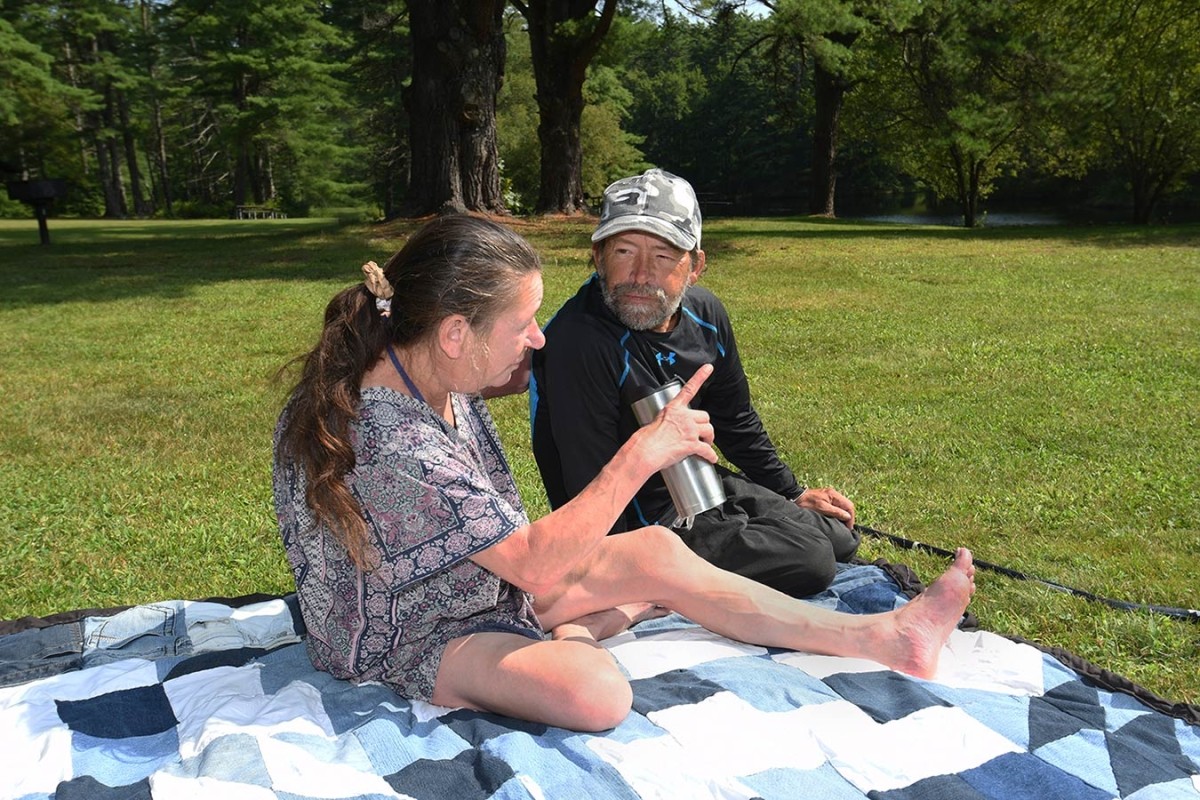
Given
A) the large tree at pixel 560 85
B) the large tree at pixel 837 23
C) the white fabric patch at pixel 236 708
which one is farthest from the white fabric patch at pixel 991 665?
the large tree at pixel 560 85

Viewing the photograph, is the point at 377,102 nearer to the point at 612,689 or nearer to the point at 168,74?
the point at 168,74

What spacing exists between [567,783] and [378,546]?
0.70 m

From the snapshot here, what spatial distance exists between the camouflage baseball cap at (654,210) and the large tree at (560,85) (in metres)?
13.2

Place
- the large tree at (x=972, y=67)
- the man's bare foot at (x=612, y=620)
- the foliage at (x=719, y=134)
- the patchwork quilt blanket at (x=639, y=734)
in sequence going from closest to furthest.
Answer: the patchwork quilt blanket at (x=639, y=734)
the man's bare foot at (x=612, y=620)
the large tree at (x=972, y=67)
the foliage at (x=719, y=134)

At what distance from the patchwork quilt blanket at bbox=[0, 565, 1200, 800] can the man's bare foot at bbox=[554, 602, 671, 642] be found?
5 cm

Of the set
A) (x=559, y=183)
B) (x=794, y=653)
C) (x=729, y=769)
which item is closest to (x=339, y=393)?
(x=729, y=769)

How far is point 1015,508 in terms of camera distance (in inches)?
185

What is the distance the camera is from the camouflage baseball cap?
3.27m

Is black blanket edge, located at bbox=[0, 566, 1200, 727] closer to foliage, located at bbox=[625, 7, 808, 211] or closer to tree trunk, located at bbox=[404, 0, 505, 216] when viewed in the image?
tree trunk, located at bbox=[404, 0, 505, 216]

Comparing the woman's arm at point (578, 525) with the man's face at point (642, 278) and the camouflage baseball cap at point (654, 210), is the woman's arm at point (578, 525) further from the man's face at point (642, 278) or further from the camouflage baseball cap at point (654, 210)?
the camouflage baseball cap at point (654, 210)

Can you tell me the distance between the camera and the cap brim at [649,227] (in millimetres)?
3260

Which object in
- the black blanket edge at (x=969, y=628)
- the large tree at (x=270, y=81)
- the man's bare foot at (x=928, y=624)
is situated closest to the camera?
the black blanket edge at (x=969, y=628)

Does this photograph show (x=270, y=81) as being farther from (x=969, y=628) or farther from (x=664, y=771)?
(x=664, y=771)

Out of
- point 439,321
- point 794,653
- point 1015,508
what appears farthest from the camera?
point 1015,508
